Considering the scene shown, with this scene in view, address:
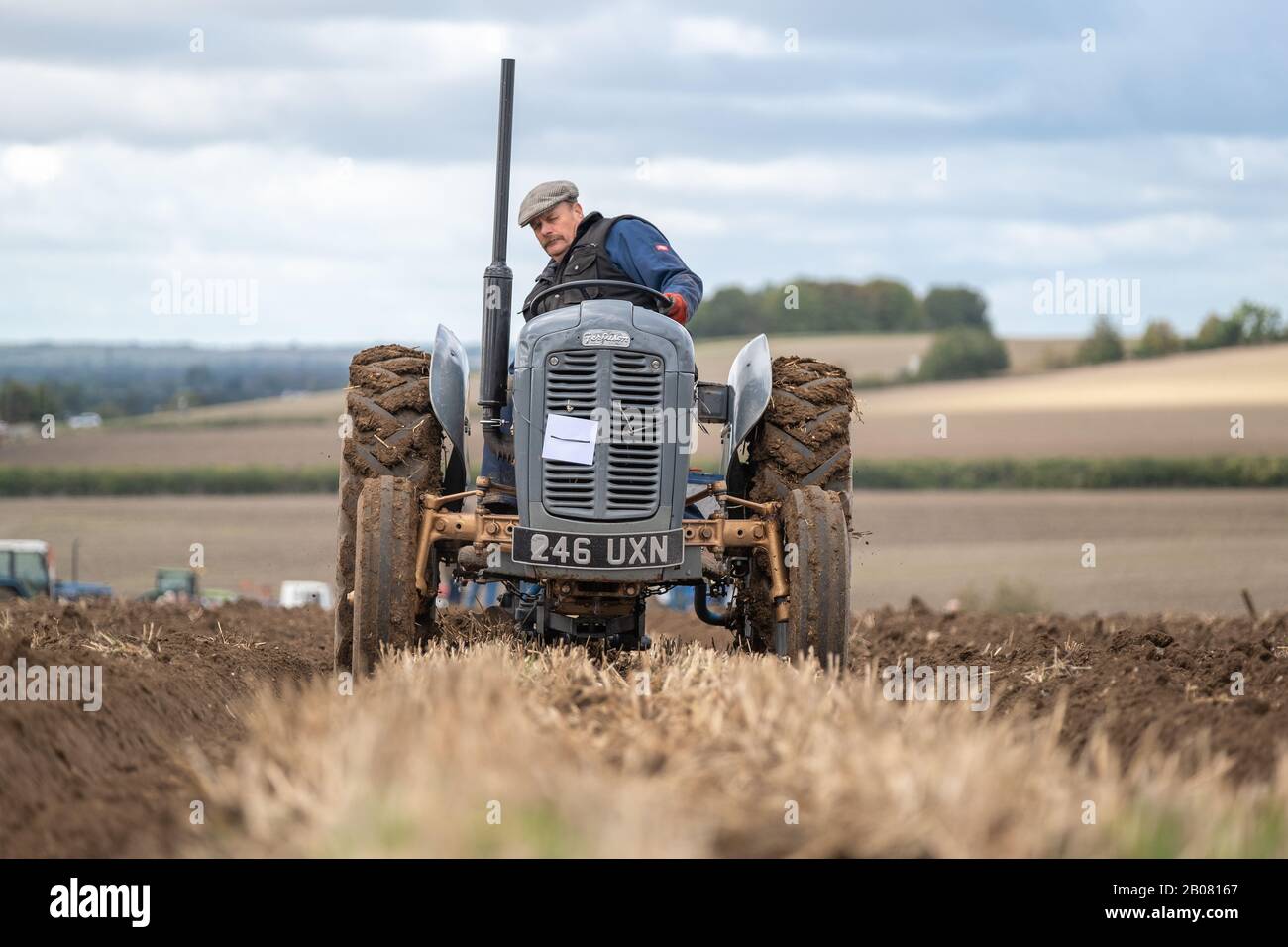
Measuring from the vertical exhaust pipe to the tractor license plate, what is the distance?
742 millimetres

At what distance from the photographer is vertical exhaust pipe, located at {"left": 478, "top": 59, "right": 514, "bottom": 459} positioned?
8305 mm

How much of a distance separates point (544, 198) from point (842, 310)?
58.2 metres

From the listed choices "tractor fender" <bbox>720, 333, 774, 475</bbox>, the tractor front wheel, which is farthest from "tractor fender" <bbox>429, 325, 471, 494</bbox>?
the tractor front wheel

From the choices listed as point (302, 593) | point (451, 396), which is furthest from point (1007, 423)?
point (451, 396)

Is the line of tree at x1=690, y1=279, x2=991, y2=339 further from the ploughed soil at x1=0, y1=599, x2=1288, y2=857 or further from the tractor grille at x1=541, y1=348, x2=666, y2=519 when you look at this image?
the tractor grille at x1=541, y1=348, x2=666, y2=519

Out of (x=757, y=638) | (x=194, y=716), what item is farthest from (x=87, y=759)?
(x=757, y=638)

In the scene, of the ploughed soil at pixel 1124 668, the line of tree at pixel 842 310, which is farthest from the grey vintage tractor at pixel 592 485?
the line of tree at pixel 842 310

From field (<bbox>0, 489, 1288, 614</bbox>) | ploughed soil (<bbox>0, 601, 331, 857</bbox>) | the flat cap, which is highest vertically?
the flat cap

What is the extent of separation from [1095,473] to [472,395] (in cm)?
1389

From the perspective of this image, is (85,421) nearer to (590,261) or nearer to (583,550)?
(590,261)

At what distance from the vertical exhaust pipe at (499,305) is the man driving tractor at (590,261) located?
4.0 inches

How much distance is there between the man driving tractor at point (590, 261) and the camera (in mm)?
8516
